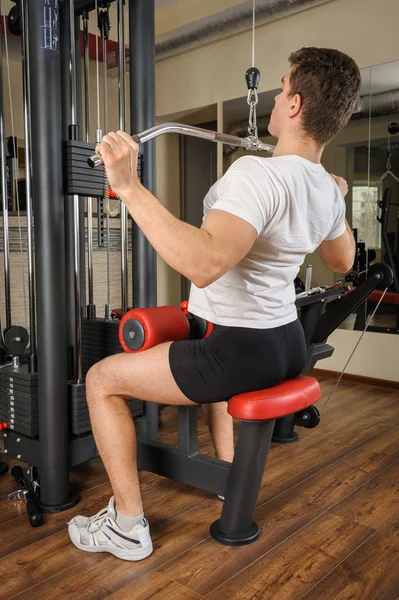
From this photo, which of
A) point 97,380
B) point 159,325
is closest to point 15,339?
point 97,380

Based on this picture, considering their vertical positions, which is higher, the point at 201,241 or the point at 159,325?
the point at 201,241

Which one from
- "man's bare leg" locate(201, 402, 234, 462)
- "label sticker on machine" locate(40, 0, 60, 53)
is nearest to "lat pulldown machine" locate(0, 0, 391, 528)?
"label sticker on machine" locate(40, 0, 60, 53)

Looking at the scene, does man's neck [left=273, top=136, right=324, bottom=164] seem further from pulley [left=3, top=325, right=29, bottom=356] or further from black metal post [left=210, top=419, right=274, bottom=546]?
pulley [left=3, top=325, right=29, bottom=356]

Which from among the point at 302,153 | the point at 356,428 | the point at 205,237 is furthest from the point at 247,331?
the point at 356,428

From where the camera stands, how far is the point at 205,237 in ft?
3.88

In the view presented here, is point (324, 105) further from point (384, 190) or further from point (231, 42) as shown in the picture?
point (231, 42)

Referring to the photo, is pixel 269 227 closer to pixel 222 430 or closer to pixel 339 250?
pixel 339 250

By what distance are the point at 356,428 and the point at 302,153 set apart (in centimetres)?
173

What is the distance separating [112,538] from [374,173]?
279cm

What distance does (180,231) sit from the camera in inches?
47.1

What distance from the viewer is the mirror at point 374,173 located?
134 inches

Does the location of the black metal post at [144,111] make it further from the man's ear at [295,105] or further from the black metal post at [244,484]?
the man's ear at [295,105]

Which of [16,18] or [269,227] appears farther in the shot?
[16,18]

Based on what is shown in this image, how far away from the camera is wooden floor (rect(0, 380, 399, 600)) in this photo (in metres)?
1.40
